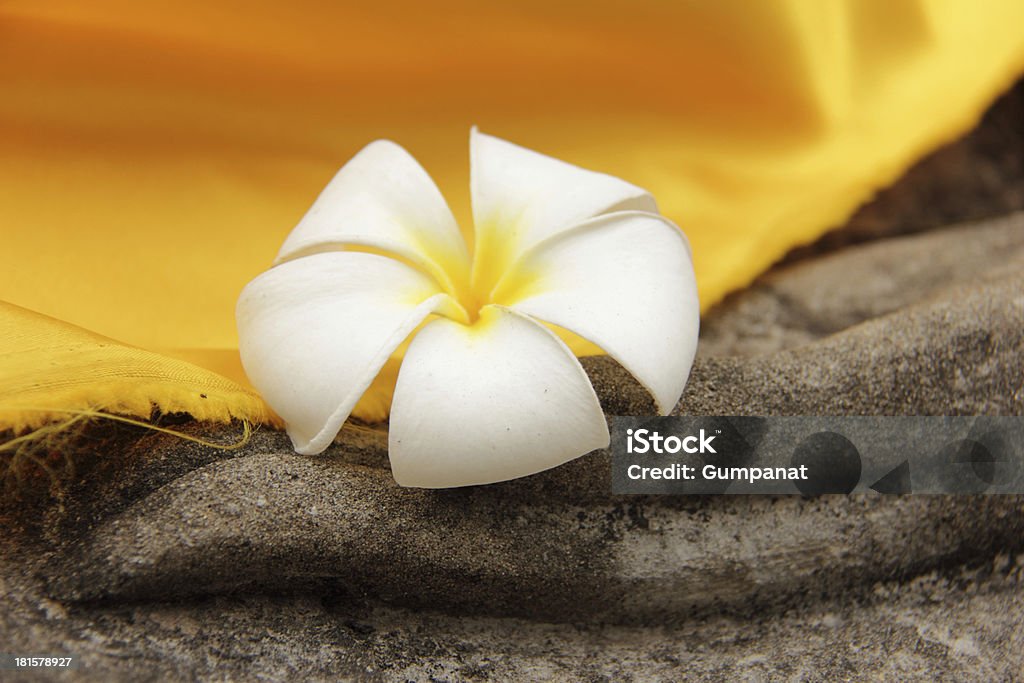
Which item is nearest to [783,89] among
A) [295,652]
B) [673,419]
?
[673,419]

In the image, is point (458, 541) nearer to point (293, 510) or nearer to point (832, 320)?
point (293, 510)

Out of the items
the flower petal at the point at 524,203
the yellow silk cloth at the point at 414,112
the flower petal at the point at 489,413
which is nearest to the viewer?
the flower petal at the point at 489,413

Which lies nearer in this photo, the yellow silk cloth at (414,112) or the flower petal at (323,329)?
the flower petal at (323,329)

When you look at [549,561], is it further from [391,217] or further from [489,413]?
[391,217]

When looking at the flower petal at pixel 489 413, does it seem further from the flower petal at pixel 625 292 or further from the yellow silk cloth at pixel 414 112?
the yellow silk cloth at pixel 414 112

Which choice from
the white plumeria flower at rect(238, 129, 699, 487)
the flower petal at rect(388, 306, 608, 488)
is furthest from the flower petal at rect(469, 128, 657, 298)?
the flower petal at rect(388, 306, 608, 488)

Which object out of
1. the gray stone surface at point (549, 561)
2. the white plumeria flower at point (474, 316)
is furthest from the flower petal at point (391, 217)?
the gray stone surface at point (549, 561)
